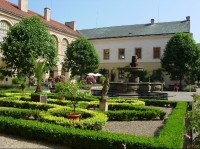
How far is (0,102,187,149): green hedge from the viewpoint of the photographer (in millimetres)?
6977

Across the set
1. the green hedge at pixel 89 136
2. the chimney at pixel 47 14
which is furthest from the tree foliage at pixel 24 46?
the green hedge at pixel 89 136

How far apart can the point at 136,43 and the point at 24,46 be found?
20740 millimetres

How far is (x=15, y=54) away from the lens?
2616 centimetres

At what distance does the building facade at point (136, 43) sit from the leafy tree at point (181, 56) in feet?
14.4

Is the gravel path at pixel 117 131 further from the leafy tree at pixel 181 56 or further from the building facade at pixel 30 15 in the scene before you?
the leafy tree at pixel 181 56

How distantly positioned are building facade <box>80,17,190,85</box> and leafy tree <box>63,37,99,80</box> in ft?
19.3

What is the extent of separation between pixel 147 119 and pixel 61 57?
101 ft

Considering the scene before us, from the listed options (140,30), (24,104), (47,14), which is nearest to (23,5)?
(47,14)

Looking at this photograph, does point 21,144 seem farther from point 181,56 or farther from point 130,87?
point 181,56

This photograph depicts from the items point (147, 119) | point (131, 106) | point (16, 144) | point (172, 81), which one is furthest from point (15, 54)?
point (172, 81)

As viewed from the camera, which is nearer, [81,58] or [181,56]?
[181,56]

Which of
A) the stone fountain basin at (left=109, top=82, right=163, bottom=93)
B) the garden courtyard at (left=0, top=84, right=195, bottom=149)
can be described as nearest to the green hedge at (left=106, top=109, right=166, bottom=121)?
the garden courtyard at (left=0, top=84, right=195, bottom=149)

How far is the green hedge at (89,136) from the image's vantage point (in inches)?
275

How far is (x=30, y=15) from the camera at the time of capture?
1460 inches
